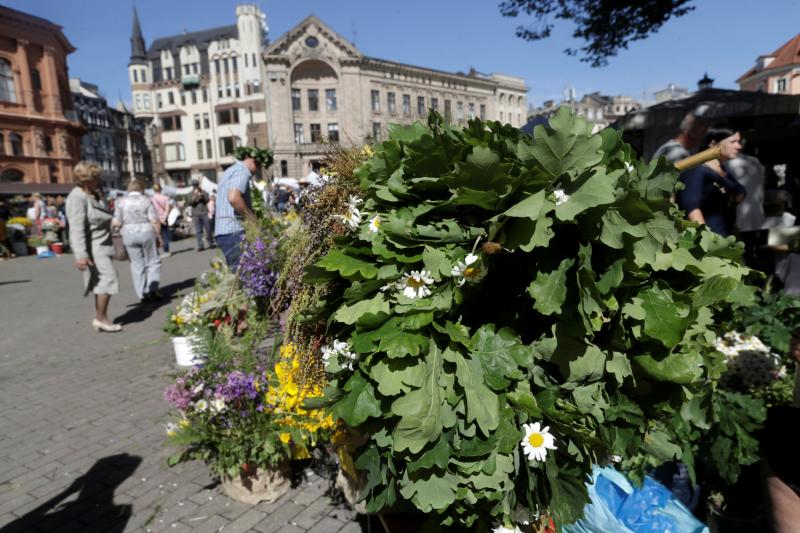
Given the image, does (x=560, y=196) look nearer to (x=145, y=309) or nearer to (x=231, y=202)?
(x=231, y=202)

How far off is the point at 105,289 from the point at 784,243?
27.8 feet

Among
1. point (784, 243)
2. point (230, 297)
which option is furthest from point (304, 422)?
point (784, 243)

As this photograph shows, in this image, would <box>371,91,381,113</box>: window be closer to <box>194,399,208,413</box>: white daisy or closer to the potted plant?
the potted plant

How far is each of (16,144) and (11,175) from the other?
274 cm

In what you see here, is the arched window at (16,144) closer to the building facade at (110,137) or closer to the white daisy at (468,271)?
the building facade at (110,137)

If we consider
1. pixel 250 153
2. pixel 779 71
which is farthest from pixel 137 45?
pixel 250 153

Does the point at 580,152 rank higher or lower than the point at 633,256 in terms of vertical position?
higher

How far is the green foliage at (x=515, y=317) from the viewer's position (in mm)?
1245

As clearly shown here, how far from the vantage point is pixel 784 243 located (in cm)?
576

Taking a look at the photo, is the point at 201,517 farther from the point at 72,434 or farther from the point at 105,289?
the point at 105,289

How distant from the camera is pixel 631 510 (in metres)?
2.55

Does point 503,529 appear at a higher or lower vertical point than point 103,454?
higher

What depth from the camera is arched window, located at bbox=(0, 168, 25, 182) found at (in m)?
40.8

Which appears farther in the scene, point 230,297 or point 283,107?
point 283,107
